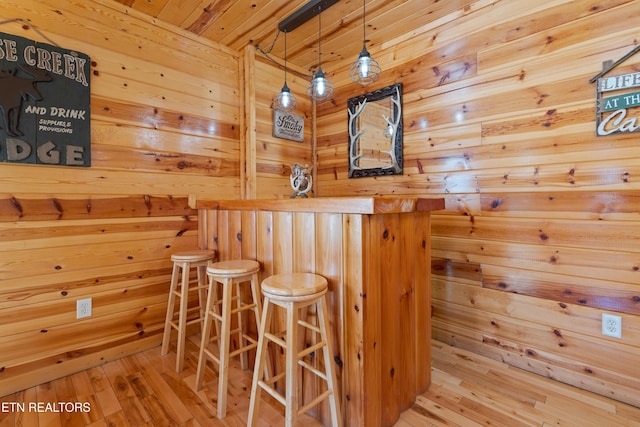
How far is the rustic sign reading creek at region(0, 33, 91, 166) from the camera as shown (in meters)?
1.66

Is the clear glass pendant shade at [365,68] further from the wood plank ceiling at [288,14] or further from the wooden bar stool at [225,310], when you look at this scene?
the wooden bar stool at [225,310]

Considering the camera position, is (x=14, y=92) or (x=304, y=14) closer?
(x=14, y=92)

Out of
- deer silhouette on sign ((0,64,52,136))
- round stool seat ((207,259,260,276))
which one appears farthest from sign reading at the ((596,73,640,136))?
deer silhouette on sign ((0,64,52,136))

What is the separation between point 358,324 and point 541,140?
1.57 m

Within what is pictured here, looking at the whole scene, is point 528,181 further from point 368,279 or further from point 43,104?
point 43,104

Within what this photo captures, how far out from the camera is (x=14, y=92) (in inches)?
65.7

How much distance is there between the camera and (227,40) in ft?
8.14

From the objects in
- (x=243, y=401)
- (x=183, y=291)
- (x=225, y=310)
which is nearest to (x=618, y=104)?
(x=225, y=310)

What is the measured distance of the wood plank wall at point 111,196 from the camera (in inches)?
68.0

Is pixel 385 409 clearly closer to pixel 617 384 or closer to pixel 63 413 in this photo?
pixel 617 384

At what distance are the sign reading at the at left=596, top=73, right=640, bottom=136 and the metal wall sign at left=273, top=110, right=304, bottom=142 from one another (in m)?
2.23

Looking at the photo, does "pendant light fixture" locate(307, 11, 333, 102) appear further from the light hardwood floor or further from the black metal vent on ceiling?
the light hardwood floor

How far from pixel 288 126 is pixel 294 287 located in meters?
2.06

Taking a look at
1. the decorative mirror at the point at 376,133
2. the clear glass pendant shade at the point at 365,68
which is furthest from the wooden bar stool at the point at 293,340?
the decorative mirror at the point at 376,133
